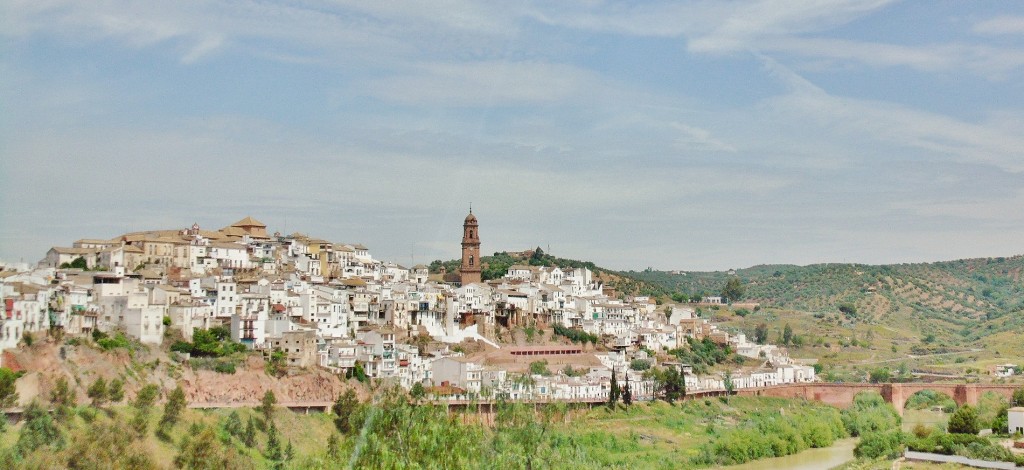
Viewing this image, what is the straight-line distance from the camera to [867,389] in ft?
115

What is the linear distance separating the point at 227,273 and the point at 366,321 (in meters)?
3.61

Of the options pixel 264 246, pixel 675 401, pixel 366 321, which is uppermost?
pixel 264 246

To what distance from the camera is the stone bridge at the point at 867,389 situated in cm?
3409

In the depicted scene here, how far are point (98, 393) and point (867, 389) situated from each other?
24.5m

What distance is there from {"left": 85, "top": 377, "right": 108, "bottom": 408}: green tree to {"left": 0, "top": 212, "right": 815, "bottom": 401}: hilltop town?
1478 mm

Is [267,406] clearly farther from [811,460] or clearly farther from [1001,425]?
[1001,425]

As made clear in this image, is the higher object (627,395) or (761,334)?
(761,334)

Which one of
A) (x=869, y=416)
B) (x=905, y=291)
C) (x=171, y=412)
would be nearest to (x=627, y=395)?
(x=869, y=416)

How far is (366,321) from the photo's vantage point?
93.5 ft

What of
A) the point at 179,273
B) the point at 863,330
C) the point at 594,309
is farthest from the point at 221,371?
the point at 863,330

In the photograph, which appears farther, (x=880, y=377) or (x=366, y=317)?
(x=880, y=377)

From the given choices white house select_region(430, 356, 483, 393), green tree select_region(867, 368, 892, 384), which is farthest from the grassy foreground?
green tree select_region(867, 368, 892, 384)

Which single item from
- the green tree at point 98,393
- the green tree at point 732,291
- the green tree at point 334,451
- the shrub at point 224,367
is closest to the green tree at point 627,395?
the shrub at point 224,367

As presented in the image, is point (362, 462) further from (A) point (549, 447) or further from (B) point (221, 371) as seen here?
(B) point (221, 371)
